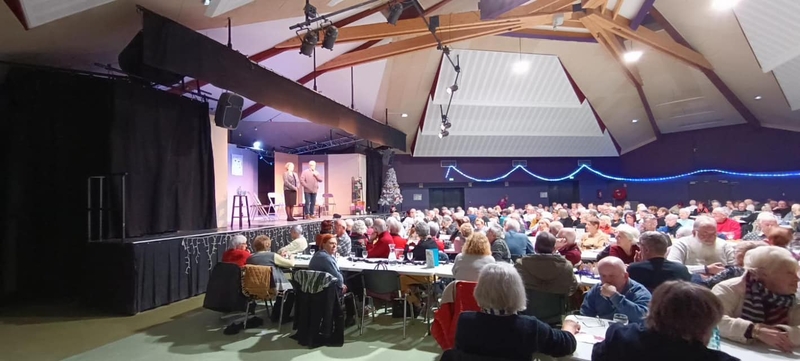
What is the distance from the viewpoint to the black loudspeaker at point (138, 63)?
4816mm

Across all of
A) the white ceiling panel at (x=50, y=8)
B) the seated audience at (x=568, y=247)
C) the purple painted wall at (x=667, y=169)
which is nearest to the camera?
the white ceiling panel at (x=50, y=8)

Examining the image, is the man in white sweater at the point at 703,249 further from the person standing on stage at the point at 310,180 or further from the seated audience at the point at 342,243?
the person standing on stage at the point at 310,180

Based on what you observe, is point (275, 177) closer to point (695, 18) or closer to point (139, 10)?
point (139, 10)

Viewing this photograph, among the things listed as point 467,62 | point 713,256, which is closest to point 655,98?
point 467,62

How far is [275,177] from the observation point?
12.8 meters

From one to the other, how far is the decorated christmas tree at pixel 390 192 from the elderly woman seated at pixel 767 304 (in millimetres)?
12385

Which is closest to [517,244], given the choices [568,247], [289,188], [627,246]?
[568,247]

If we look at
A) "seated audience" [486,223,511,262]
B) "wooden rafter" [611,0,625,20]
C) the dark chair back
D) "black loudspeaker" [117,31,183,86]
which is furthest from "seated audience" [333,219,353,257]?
"wooden rafter" [611,0,625,20]

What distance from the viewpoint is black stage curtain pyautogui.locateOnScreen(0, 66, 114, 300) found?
19.0ft

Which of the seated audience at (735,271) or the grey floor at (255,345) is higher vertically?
the seated audience at (735,271)

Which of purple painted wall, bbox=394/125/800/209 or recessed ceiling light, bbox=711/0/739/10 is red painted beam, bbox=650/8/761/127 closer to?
purple painted wall, bbox=394/125/800/209

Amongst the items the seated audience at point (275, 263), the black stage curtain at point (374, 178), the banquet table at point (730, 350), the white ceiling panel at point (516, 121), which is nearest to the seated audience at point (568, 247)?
the banquet table at point (730, 350)

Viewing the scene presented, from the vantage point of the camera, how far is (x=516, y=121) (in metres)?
14.6

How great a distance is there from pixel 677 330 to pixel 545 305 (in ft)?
6.21
